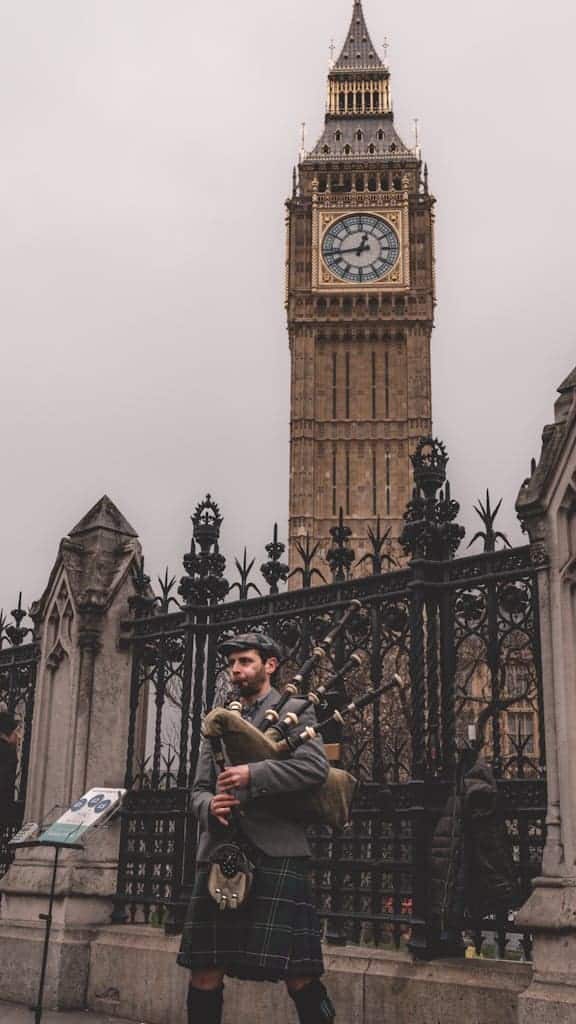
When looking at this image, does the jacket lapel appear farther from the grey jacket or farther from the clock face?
the clock face

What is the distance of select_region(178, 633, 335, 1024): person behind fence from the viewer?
12.9 feet

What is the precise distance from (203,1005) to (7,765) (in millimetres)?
4797

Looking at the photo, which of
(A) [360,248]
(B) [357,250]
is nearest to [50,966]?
(A) [360,248]

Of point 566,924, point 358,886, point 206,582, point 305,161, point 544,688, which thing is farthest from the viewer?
point 305,161

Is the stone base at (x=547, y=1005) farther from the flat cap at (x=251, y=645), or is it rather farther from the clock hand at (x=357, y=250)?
the clock hand at (x=357, y=250)

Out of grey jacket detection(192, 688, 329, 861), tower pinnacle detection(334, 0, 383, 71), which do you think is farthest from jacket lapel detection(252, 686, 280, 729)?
tower pinnacle detection(334, 0, 383, 71)

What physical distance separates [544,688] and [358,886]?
1.65 metres

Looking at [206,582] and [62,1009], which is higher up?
[206,582]

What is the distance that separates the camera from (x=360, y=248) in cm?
6469

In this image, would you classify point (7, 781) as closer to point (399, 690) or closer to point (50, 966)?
point (50, 966)

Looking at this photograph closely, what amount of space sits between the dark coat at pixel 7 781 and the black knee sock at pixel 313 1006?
4.87m

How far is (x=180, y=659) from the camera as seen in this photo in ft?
25.3

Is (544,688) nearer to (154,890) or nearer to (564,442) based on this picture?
(564,442)

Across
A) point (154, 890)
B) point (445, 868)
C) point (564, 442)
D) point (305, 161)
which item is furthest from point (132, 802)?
point (305, 161)
